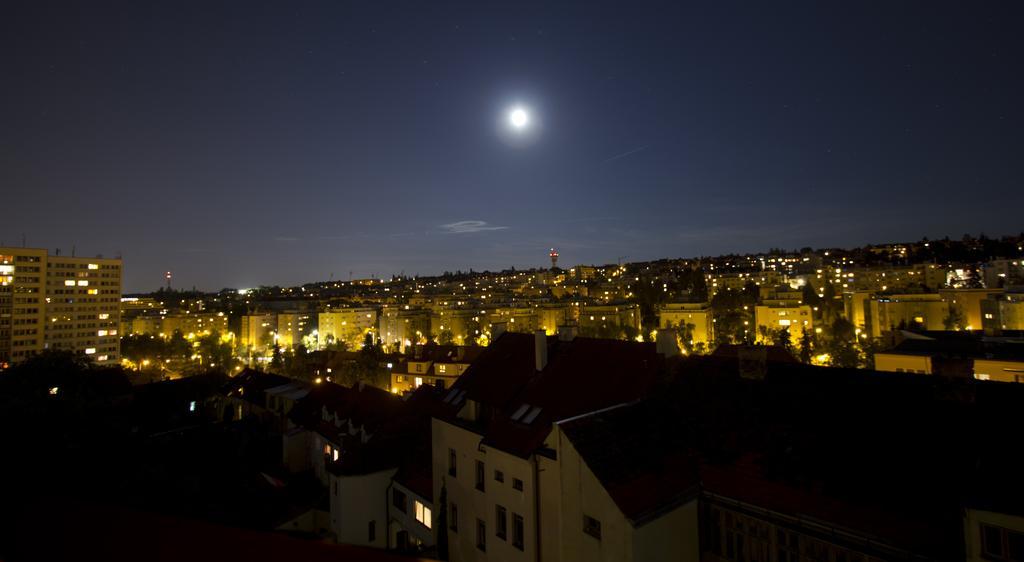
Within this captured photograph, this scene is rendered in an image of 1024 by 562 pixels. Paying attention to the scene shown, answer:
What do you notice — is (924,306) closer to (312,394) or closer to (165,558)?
(312,394)

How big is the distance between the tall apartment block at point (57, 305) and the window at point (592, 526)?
8422 cm

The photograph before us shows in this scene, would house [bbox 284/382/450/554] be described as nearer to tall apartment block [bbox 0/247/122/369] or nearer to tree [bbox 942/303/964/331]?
tree [bbox 942/303/964/331]

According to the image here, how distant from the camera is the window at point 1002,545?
611cm

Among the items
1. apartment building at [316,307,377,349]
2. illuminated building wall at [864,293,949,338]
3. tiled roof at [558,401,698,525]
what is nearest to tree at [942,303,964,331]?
illuminated building wall at [864,293,949,338]

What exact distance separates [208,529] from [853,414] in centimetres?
1083

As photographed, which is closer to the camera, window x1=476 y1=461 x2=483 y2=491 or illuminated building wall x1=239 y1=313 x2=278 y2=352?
window x1=476 y1=461 x2=483 y2=491

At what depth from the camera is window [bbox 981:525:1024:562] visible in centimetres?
611

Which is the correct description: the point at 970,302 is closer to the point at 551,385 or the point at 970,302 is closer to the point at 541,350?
the point at 541,350

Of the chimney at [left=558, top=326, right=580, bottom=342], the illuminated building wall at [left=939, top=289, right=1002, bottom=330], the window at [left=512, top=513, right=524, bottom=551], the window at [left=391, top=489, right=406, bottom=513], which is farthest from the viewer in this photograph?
the illuminated building wall at [left=939, top=289, right=1002, bottom=330]

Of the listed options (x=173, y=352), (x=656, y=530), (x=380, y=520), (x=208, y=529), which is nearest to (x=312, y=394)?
(x=380, y=520)

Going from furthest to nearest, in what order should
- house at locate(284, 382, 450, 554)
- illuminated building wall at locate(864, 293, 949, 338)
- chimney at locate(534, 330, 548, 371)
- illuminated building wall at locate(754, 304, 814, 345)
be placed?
illuminated building wall at locate(754, 304, 814, 345) → illuminated building wall at locate(864, 293, 949, 338) → house at locate(284, 382, 450, 554) → chimney at locate(534, 330, 548, 371)

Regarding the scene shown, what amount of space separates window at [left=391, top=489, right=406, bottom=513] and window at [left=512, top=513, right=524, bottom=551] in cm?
697

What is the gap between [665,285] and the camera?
135500mm

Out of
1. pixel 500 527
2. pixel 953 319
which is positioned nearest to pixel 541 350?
pixel 500 527
